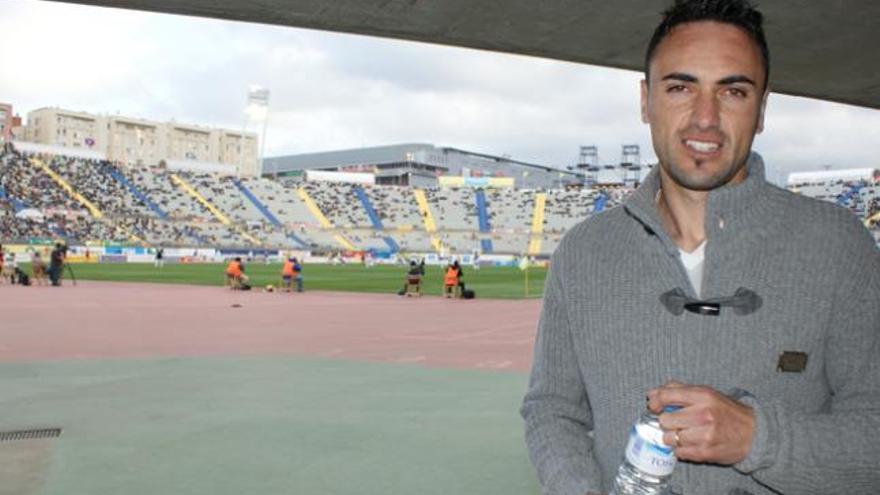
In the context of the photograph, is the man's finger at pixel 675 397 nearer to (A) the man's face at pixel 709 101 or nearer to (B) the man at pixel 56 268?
(A) the man's face at pixel 709 101

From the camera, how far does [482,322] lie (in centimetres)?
1838

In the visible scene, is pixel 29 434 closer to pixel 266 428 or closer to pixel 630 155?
pixel 266 428

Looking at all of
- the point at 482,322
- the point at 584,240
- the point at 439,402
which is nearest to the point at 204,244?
the point at 482,322

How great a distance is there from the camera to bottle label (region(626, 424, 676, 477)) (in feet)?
5.51

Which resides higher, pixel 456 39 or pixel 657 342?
pixel 456 39

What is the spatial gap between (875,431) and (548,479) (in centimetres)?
85

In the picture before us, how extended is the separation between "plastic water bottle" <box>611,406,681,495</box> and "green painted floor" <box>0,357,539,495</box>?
13.2 feet

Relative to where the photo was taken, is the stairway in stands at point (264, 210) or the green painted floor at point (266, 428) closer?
the green painted floor at point (266, 428)

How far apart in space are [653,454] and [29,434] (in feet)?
23.4

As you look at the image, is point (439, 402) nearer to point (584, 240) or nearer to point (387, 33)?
point (387, 33)

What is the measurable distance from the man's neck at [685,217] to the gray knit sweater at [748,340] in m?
0.08

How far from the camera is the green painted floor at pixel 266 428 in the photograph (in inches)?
227

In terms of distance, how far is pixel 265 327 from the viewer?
16.4 meters

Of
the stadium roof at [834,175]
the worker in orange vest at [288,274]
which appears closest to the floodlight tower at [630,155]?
the stadium roof at [834,175]
